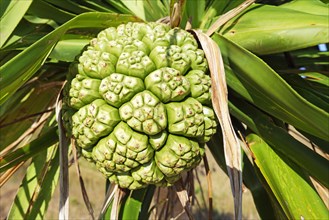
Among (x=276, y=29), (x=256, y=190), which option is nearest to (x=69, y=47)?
(x=276, y=29)

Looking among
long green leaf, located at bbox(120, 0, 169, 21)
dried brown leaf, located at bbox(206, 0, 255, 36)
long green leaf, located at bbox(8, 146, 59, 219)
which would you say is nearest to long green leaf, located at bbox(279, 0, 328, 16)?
dried brown leaf, located at bbox(206, 0, 255, 36)

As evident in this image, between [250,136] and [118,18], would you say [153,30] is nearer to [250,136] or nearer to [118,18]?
[118,18]

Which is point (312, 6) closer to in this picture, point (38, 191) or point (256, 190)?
point (256, 190)

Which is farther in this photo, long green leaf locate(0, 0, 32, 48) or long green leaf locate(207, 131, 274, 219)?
long green leaf locate(207, 131, 274, 219)

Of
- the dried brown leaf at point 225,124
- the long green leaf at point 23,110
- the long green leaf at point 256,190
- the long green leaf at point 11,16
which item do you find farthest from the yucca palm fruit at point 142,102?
the long green leaf at point 23,110

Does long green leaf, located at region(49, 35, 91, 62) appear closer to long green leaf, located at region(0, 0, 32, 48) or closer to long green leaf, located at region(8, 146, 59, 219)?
long green leaf, located at region(0, 0, 32, 48)
